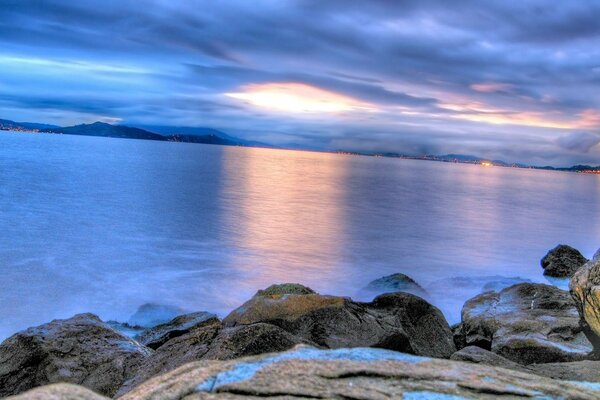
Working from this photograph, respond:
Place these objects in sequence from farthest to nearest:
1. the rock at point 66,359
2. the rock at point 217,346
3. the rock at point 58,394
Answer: the rock at point 66,359, the rock at point 217,346, the rock at point 58,394

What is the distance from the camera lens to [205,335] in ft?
19.4

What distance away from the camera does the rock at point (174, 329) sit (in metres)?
9.41

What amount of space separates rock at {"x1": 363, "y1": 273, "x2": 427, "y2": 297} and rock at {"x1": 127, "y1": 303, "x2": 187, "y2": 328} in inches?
237

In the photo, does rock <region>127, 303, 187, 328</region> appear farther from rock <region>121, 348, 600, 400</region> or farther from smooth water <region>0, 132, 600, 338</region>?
rock <region>121, 348, 600, 400</region>

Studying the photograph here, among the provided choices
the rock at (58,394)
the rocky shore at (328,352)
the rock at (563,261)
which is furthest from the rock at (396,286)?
the rock at (58,394)

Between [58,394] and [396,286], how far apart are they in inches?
570

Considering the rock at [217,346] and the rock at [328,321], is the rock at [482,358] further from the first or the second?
the rock at [217,346]

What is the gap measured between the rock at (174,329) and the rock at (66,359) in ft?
6.73

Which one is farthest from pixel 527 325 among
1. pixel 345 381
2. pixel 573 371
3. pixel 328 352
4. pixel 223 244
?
pixel 223 244

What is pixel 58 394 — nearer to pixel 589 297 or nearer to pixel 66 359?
pixel 66 359

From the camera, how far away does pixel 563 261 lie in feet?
68.7

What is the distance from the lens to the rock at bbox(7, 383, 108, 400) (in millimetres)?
2688

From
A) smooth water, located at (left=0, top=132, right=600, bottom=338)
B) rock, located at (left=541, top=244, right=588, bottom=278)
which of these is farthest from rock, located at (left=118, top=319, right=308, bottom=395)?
rock, located at (left=541, top=244, right=588, bottom=278)

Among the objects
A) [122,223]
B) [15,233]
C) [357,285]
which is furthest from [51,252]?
[357,285]
